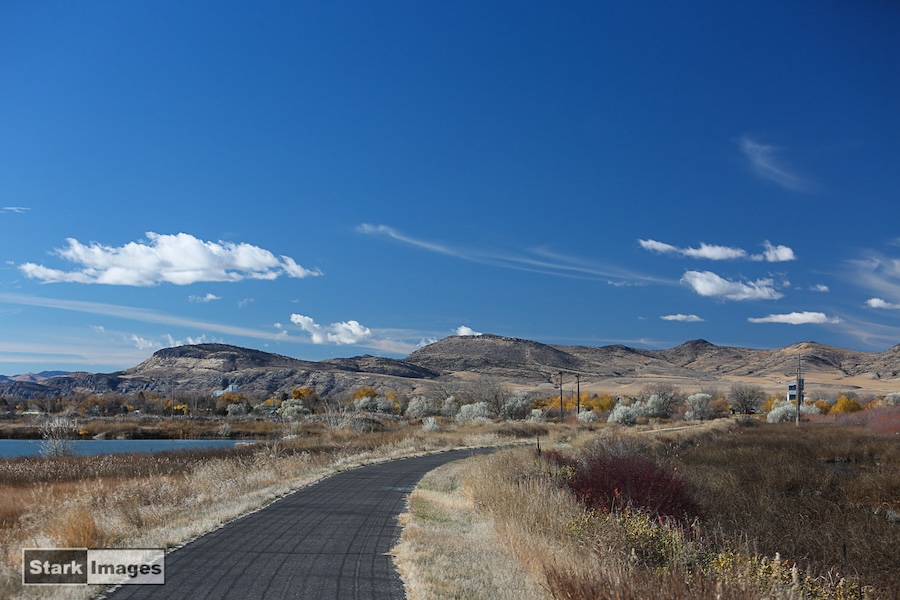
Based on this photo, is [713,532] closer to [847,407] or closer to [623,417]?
[623,417]

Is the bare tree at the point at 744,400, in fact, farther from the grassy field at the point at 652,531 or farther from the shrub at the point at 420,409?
the grassy field at the point at 652,531

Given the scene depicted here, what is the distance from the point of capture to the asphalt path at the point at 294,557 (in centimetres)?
832

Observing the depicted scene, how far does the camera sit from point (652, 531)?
10859 mm

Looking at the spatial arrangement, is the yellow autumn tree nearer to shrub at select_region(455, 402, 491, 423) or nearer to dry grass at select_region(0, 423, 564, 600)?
shrub at select_region(455, 402, 491, 423)

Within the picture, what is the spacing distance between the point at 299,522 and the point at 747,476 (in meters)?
20.8

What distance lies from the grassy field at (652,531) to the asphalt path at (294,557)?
0.55 metres

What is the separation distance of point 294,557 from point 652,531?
5459 mm

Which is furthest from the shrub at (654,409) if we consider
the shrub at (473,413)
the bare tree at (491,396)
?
the shrub at (473,413)

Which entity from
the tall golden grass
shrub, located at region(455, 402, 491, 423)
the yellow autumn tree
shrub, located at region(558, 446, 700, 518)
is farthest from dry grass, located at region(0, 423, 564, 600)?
the yellow autumn tree

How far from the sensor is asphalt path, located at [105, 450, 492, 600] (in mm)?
8320

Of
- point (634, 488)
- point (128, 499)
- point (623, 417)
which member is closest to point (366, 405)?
point (623, 417)

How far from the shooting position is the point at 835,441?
45094mm

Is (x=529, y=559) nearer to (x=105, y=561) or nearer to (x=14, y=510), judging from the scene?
(x=105, y=561)

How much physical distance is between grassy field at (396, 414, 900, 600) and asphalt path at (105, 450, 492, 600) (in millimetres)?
550
